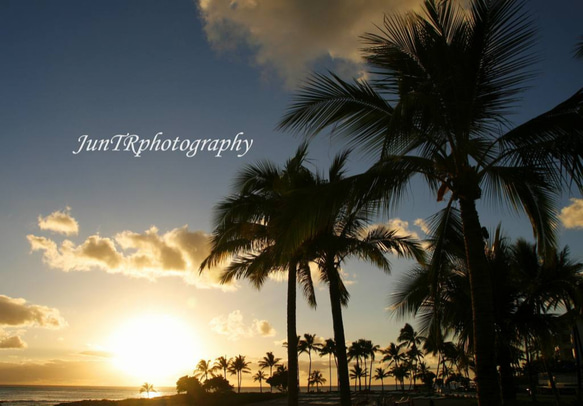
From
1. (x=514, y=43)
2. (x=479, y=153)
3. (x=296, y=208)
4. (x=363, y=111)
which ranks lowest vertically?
(x=296, y=208)

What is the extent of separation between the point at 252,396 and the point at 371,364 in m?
71.3

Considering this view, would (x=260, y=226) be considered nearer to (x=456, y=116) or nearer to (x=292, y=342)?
(x=292, y=342)

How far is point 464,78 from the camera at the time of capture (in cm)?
643

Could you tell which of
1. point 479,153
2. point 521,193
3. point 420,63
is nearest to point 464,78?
point 420,63

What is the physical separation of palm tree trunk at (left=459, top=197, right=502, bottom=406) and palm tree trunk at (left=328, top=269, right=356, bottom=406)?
7765 mm

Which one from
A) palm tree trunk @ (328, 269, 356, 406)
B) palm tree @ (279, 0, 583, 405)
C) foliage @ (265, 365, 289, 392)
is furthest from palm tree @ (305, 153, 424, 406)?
foliage @ (265, 365, 289, 392)

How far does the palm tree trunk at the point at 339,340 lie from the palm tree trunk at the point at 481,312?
7765 mm

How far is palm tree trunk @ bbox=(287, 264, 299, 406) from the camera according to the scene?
14.0 m

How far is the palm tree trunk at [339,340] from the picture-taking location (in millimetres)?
12789

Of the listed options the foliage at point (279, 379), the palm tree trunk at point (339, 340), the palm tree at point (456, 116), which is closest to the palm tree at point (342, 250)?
the palm tree trunk at point (339, 340)

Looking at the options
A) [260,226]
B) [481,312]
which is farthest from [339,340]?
[481,312]

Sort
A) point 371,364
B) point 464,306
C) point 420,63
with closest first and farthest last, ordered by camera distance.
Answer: point 420,63 → point 464,306 → point 371,364

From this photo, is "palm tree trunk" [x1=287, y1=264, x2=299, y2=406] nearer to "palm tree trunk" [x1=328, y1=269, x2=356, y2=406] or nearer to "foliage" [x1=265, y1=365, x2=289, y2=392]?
"palm tree trunk" [x1=328, y1=269, x2=356, y2=406]

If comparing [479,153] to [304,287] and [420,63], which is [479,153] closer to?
[420,63]
